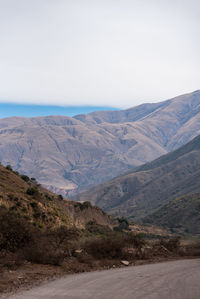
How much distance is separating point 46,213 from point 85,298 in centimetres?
3063

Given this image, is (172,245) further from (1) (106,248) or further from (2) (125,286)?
(2) (125,286)

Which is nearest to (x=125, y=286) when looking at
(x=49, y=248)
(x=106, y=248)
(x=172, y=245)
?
Answer: (x=49, y=248)

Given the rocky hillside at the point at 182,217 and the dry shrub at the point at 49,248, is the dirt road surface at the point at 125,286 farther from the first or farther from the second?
the rocky hillside at the point at 182,217

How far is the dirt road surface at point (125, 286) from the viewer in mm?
10875

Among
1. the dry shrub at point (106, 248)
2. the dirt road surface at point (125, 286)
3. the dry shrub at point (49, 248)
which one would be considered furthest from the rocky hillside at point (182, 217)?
the dirt road surface at point (125, 286)

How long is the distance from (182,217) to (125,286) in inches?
5120

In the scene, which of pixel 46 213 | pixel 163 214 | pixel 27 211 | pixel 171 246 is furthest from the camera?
pixel 163 214

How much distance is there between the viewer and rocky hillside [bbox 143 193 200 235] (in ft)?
397

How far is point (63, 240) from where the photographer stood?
19.6 metres

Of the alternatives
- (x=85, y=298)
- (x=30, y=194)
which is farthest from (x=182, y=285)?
(x=30, y=194)

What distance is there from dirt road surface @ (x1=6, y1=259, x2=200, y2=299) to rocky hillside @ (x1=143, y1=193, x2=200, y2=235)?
10534cm

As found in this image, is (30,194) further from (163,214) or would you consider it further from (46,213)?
(163,214)

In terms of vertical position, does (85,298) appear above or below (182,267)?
above

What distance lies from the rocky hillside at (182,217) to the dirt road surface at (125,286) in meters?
105
